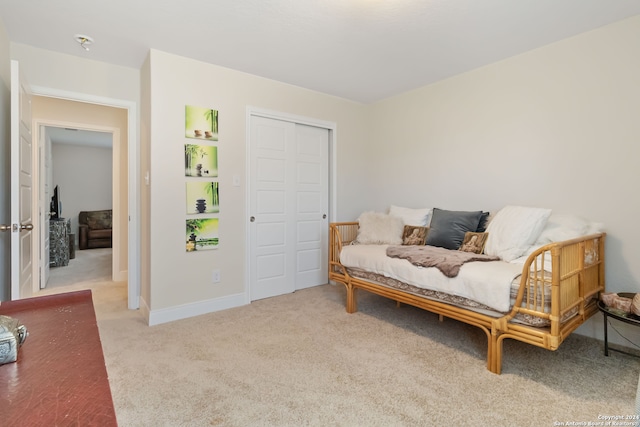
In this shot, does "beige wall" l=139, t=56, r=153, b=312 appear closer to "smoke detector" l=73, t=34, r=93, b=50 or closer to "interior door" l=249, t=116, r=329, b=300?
"smoke detector" l=73, t=34, r=93, b=50

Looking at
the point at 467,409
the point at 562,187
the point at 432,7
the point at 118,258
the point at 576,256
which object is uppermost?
the point at 432,7

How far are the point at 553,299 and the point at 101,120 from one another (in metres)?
4.78

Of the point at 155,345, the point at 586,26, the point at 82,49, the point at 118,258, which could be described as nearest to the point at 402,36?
the point at 586,26

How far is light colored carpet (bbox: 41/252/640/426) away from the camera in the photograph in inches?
63.9

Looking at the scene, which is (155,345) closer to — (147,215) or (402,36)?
(147,215)

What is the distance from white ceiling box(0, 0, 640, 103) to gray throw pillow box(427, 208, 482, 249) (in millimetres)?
1398

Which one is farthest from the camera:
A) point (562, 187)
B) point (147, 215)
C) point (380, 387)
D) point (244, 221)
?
point (244, 221)

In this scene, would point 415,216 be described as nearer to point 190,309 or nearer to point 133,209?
point 190,309

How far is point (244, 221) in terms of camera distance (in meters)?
3.31

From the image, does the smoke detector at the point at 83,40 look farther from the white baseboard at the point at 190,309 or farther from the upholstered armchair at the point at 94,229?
the upholstered armchair at the point at 94,229

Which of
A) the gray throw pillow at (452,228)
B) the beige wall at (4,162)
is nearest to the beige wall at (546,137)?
the gray throw pillow at (452,228)

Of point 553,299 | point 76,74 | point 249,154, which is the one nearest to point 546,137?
point 553,299

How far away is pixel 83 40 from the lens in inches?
100.0

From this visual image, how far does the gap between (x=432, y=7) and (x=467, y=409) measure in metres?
2.36
